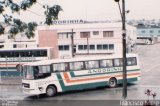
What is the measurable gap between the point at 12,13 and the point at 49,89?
39.5 ft

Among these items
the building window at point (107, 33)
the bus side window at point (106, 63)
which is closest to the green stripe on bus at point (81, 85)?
the bus side window at point (106, 63)

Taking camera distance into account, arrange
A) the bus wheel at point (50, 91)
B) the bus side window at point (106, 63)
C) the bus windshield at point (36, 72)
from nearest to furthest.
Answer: the bus windshield at point (36, 72) → the bus wheel at point (50, 91) → the bus side window at point (106, 63)

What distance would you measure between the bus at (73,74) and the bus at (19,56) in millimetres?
15558

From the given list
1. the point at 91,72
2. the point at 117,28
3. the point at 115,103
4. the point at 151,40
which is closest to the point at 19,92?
the point at 91,72

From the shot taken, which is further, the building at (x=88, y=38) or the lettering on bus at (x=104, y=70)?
the building at (x=88, y=38)

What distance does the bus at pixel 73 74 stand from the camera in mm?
26969

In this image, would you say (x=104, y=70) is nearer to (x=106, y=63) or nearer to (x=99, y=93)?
(x=106, y=63)

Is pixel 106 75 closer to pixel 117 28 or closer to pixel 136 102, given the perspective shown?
pixel 136 102

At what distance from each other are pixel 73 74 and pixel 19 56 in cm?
1715

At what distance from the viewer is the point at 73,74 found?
2853 cm

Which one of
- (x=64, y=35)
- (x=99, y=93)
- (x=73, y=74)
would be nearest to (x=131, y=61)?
(x=99, y=93)

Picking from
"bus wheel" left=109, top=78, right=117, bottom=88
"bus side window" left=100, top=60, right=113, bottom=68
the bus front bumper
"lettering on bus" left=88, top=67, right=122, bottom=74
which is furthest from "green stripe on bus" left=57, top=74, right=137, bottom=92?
the bus front bumper

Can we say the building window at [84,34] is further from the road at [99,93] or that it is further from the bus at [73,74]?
the bus at [73,74]

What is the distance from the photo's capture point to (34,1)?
15562 millimetres
